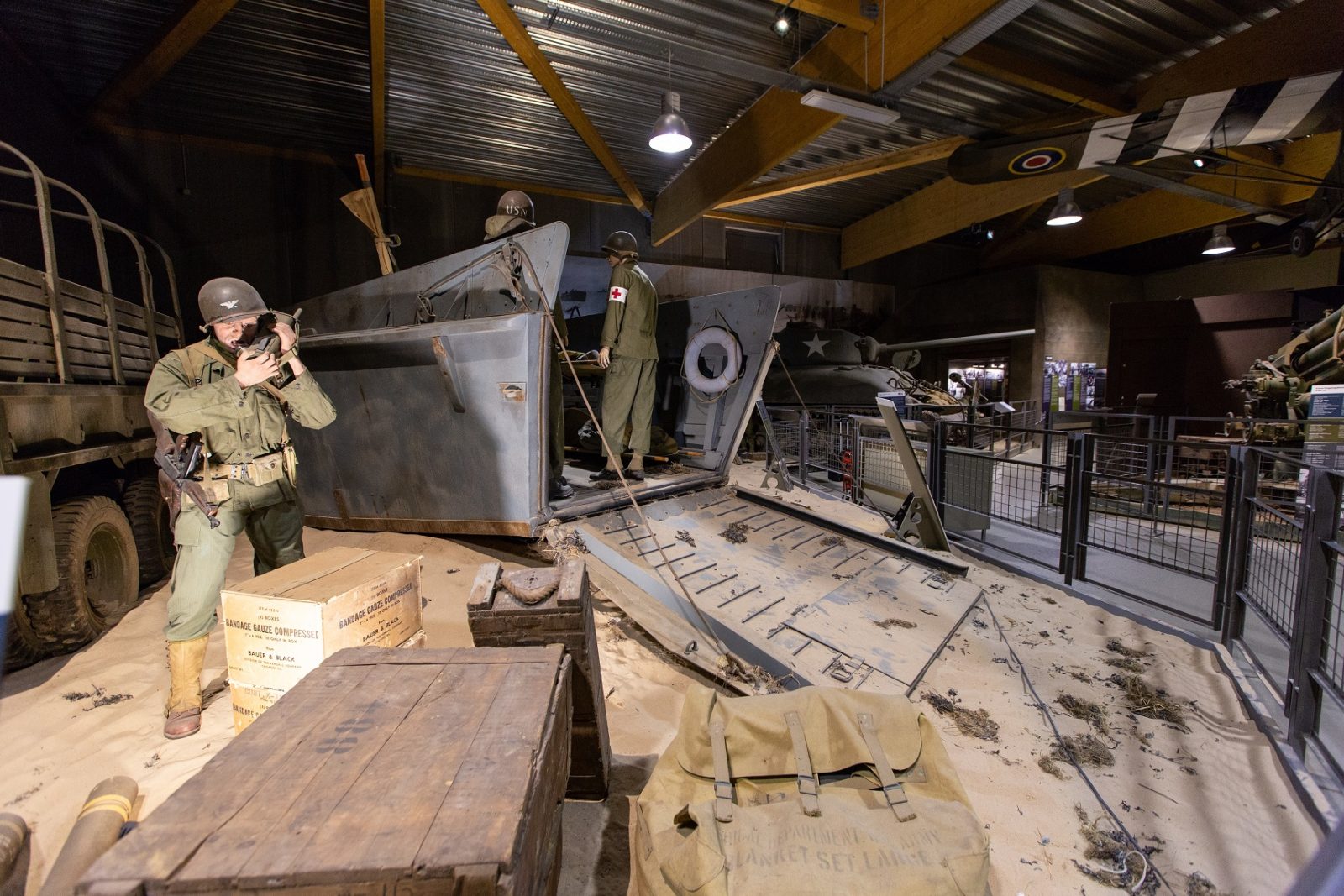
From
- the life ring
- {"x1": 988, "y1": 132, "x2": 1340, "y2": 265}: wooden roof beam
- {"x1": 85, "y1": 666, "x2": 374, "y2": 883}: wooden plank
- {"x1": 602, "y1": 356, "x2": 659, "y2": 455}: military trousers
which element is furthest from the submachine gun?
{"x1": 85, "y1": 666, "x2": 374, "y2": 883}: wooden plank

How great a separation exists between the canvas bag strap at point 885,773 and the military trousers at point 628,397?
330 cm

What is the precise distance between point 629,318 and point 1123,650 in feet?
13.2

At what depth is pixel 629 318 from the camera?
474cm

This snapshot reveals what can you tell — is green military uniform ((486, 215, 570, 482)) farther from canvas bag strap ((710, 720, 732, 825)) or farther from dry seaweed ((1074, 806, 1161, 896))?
dry seaweed ((1074, 806, 1161, 896))

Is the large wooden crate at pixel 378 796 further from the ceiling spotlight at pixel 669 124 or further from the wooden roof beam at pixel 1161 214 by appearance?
the wooden roof beam at pixel 1161 214

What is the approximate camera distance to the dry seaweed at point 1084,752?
2.46 m

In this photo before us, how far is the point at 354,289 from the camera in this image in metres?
4.80

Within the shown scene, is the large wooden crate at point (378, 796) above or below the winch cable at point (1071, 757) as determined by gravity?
above

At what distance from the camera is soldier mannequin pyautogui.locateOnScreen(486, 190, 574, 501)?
171 inches

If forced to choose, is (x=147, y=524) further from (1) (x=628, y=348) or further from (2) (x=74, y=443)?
(1) (x=628, y=348)

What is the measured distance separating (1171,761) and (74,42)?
34.2 ft

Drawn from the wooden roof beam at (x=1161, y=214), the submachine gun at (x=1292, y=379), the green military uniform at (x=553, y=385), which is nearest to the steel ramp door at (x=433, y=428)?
the green military uniform at (x=553, y=385)

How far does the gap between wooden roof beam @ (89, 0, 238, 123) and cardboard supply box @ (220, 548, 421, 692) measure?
601cm

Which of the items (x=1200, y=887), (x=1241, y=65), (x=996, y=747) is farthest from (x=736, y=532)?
(x=1241, y=65)
